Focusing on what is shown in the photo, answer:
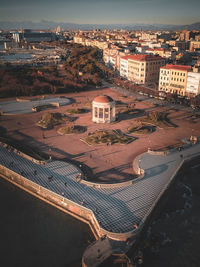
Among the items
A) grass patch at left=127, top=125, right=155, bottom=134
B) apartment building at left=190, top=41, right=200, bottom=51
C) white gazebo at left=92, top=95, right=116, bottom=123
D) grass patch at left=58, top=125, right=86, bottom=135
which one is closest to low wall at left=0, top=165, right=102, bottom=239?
grass patch at left=58, top=125, right=86, bottom=135

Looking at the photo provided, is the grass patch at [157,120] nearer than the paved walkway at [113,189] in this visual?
No

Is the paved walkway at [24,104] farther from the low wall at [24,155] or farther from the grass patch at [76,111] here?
the low wall at [24,155]

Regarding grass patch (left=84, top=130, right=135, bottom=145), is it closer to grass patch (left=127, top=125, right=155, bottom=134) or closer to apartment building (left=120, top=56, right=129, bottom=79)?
grass patch (left=127, top=125, right=155, bottom=134)

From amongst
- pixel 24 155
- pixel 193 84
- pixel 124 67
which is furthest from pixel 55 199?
pixel 124 67

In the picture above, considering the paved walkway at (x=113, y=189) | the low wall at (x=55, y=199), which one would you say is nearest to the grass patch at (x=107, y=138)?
the paved walkway at (x=113, y=189)

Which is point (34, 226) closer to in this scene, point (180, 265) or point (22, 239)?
point (22, 239)

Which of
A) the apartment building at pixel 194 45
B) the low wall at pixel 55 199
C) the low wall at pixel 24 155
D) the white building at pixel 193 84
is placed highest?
the apartment building at pixel 194 45
